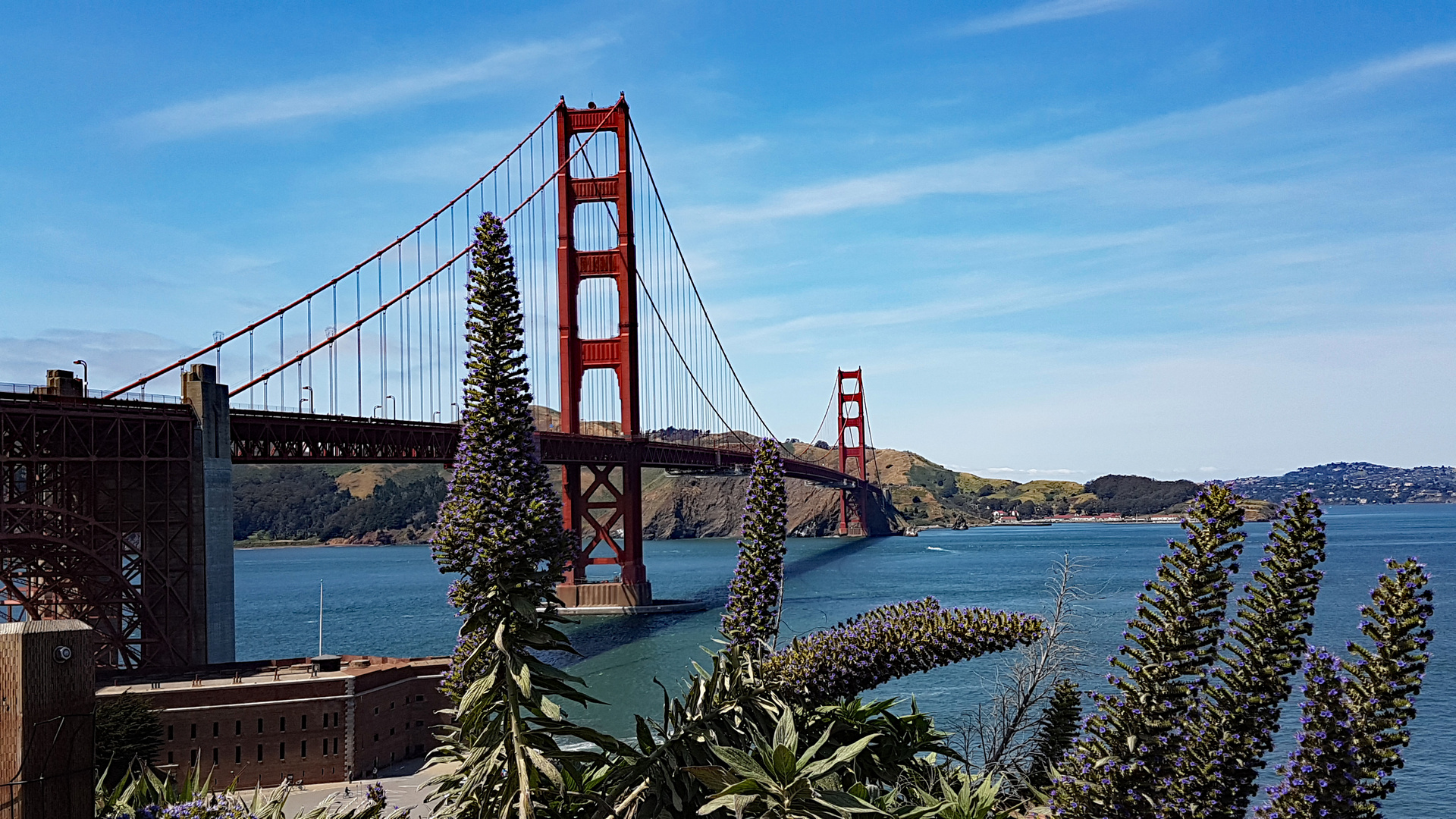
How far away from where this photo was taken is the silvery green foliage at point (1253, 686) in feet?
21.9

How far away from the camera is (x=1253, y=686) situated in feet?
22.6

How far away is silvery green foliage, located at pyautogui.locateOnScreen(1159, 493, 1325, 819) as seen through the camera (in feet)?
21.9

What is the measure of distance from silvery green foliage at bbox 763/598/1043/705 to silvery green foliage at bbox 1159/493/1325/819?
53.6 inches

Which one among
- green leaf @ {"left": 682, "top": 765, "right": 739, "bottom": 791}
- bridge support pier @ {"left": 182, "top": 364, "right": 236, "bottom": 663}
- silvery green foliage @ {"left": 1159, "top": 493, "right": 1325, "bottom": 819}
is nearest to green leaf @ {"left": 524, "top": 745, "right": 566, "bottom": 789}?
→ green leaf @ {"left": 682, "top": 765, "right": 739, "bottom": 791}

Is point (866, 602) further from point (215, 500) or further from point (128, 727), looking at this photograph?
point (128, 727)

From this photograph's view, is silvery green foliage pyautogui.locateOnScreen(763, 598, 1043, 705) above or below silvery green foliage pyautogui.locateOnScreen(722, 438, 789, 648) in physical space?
below

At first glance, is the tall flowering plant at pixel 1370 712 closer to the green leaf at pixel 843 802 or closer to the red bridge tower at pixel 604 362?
the green leaf at pixel 843 802

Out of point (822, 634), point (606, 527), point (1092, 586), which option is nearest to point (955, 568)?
point (1092, 586)

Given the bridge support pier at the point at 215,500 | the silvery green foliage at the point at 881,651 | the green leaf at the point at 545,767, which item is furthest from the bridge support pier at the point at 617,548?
the green leaf at the point at 545,767

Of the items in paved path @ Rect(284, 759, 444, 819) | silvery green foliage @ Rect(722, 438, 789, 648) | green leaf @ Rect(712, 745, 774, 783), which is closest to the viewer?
green leaf @ Rect(712, 745, 774, 783)

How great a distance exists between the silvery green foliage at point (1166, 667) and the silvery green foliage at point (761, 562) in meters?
2.27

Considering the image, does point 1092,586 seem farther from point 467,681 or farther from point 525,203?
point 467,681

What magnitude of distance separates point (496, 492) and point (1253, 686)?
469cm

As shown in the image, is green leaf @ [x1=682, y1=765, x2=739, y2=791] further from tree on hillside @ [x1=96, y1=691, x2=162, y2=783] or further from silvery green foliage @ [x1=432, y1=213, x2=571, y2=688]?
tree on hillside @ [x1=96, y1=691, x2=162, y2=783]
